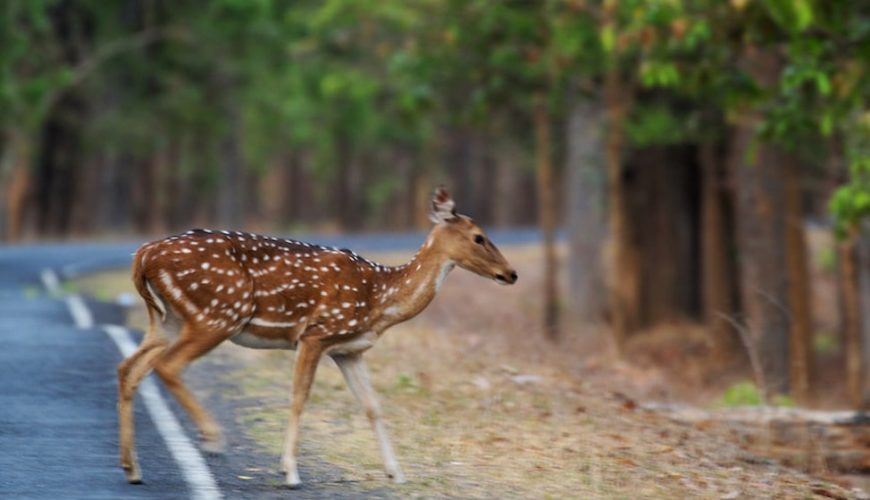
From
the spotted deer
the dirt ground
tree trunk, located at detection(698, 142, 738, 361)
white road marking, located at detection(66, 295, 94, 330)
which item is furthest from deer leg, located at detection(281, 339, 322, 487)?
tree trunk, located at detection(698, 142, 738, 361)

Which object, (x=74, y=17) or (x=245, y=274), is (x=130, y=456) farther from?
(x=74, y=17)

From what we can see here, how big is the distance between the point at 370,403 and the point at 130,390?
1.52 meters

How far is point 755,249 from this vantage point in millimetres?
23266

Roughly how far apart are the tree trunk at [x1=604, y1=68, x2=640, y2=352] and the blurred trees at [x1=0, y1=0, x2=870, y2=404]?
0.21ft

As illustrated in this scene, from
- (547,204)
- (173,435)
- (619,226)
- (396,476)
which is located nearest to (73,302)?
(547,204)

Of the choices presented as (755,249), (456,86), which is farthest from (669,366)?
(456,86)

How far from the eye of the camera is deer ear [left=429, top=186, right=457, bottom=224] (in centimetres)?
1118

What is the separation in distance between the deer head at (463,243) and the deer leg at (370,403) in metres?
0.92

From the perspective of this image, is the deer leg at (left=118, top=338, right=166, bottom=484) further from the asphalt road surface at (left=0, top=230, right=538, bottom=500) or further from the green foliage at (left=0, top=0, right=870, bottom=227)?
the green foliage at (left=0, top=0, right=870, bottom=227)

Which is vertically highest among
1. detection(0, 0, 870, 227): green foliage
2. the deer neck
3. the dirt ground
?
detection(0, 0, 870, 227): green foliage

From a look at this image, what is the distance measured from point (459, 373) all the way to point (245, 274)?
5562 mm

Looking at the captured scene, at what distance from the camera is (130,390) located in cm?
1046

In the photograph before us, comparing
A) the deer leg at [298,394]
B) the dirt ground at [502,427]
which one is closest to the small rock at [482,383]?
the dirt ground at [502,427]

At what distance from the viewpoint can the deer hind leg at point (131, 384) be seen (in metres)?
10.2
